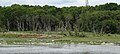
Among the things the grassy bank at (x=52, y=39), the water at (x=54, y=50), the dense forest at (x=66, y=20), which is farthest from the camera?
the dense forest at (x=66, y=20)

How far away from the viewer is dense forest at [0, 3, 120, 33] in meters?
113

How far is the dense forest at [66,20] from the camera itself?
371 feet

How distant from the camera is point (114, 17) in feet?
396

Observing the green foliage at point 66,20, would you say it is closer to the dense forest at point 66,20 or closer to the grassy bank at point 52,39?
the dense forest at point 66,20

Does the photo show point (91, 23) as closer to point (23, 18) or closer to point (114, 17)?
point (114, 17)

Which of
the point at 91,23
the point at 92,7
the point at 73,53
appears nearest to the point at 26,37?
the point at 73,53

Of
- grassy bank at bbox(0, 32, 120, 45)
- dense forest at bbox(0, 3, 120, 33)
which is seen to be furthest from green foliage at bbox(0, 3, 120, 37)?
grassy bank at bbox(0, 32, 120, 45)

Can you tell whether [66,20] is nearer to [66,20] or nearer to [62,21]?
[66,20]

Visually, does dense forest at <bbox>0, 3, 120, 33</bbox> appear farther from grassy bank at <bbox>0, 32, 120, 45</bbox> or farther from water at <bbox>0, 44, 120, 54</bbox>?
water at <bbox>0, 44, 120, 54</bbox>

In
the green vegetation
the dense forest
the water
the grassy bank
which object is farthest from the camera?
the dense forest

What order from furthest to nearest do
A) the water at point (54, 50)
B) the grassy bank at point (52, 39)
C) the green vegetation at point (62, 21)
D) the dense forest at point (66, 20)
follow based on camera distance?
1. the dense forest at point (66, 20)
2. the green vegetation at point (62, 21)
3. the grassy bank at point (52, 39)
4. the water at point (54, 50)

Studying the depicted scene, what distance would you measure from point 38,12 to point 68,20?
16311 mm

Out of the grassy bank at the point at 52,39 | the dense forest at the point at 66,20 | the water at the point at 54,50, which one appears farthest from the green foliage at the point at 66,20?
the water at the point at 54,50

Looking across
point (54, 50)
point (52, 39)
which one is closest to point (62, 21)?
point (52, 39)
